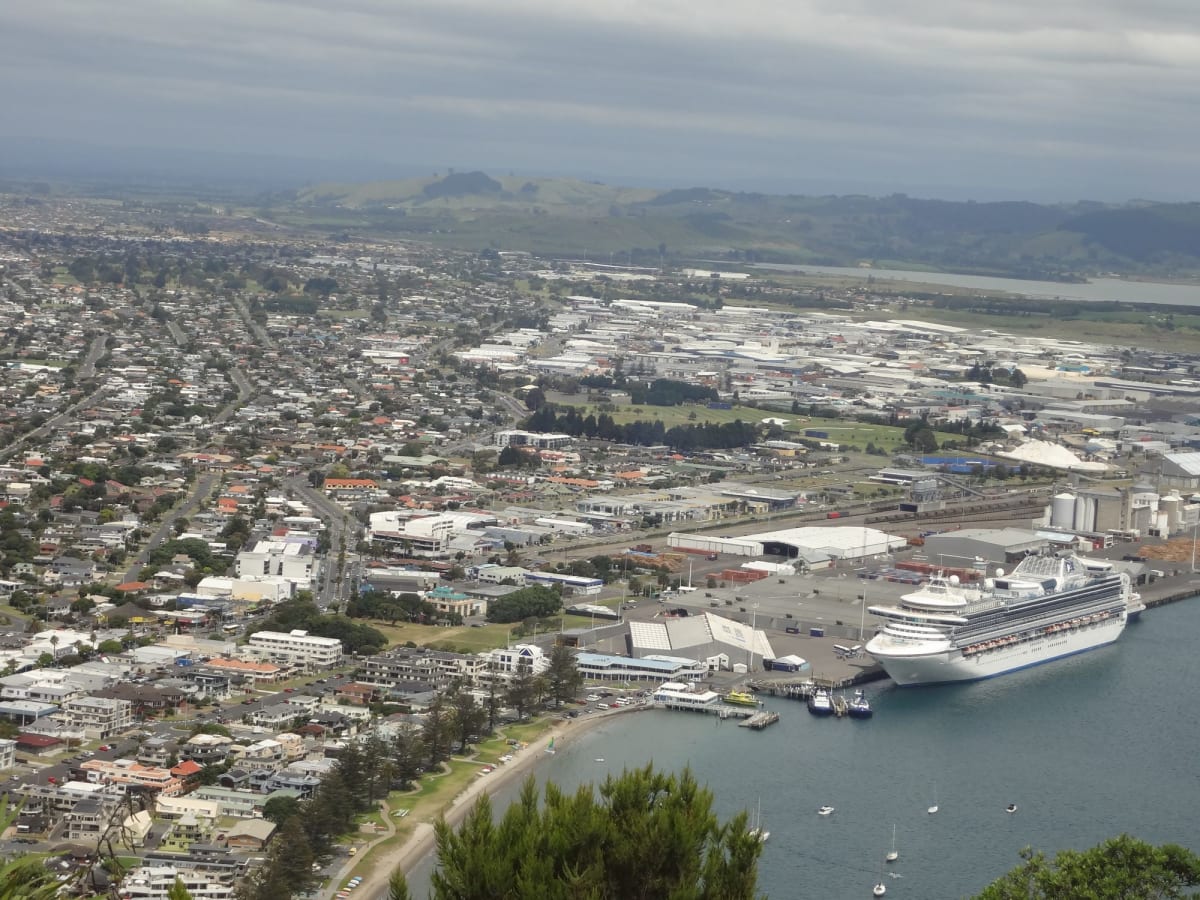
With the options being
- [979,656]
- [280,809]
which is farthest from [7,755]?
[979,656]

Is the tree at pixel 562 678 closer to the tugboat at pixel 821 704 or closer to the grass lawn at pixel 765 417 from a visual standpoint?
the tugboat at pixel 821 704

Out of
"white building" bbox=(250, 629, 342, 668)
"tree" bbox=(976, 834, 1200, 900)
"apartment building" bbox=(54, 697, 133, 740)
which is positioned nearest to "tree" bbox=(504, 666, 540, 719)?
"white building" bbox=(250, 629, 342, 668)

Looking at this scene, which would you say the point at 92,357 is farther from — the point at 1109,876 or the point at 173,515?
the point at 1109,876

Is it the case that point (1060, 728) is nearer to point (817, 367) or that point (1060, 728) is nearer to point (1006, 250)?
point (817, 367)

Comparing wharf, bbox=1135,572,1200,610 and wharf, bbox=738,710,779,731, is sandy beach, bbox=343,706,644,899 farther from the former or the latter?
wharf, bbox=1135,572,1200,610

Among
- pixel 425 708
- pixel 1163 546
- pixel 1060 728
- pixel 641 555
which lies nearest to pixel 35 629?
pixel 425 708

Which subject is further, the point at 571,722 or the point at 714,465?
the point at 714,465
